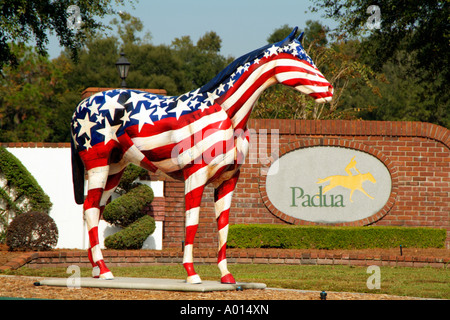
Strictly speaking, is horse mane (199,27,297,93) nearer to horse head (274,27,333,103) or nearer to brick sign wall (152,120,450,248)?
horse head (274,27,333,103)

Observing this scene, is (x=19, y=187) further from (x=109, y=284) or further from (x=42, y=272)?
(x=109, y=284)

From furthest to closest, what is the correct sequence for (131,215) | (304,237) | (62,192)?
(62,192) < (131,215) < (304,237)

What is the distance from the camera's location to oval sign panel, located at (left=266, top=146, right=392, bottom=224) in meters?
14.6

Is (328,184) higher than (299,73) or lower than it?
lower

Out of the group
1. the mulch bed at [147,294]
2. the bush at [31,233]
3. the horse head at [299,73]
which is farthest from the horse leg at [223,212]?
the bush at [31,233]

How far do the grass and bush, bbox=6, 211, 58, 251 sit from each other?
1.97 meters

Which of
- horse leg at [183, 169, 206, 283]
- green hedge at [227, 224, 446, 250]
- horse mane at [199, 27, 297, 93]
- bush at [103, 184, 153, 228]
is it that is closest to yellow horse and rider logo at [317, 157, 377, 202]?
green hedge at [227, 224, 446, 250]

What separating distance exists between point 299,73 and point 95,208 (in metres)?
3.06

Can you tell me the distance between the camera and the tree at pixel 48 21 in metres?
13.6

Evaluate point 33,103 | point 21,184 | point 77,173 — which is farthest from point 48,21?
point 33,103

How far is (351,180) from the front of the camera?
14.8 m

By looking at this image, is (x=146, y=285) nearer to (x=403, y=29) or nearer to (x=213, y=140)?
(x=213, y=140)

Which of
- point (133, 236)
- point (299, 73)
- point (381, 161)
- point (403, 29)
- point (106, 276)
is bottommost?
point (106, 276)

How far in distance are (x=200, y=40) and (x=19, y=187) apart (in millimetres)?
45299
